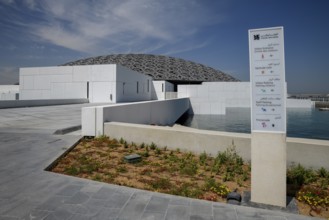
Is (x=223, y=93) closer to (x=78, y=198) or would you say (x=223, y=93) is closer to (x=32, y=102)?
(x=32, y=102)

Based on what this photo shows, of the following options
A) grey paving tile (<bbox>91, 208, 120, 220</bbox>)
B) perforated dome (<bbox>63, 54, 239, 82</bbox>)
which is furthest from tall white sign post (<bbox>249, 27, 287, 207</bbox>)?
perforated dome (<bbox>63, 54, 239, 82</bbox>)

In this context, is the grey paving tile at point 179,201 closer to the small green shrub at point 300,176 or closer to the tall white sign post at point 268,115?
the tall white sign post at point 268,115

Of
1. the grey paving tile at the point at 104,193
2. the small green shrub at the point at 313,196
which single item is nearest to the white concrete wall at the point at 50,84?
the grey paving tile at the point at 104,193

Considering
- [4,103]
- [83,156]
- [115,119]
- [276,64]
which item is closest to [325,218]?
[276,64]

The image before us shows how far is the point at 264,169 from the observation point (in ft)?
13.4

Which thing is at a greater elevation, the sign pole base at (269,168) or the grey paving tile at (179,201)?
the sign pole base at (269,168)

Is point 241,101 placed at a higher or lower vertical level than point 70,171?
higher

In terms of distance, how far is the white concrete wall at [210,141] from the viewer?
Result: 5609mm

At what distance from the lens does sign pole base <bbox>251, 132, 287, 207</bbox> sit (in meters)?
3.96

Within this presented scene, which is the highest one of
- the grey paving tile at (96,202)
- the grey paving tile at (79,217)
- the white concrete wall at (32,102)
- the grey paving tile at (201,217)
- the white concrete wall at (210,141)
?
the white concrete wall at (32,102)

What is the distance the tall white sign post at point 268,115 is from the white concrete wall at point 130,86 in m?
25.8

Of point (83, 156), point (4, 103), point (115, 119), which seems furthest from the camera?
point (4, 103)

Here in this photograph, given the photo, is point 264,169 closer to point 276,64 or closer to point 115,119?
point 276,64

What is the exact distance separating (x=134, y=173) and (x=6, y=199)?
7.94 feet
